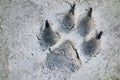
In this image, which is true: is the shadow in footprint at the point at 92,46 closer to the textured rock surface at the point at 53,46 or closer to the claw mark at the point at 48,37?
the textured rock surface at the point at 53,46

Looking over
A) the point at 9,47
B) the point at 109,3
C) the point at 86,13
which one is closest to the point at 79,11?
the point at 86,13

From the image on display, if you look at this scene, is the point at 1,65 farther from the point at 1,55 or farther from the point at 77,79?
the point at 77,79

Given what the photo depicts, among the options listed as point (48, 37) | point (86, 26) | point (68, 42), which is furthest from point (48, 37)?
point (86, 26)

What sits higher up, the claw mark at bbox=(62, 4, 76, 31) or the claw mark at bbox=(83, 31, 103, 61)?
the claw mark at bbox=(62, 4, 76, 31)

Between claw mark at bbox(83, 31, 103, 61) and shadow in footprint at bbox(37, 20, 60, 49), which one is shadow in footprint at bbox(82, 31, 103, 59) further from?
shadow in footprint at bbox(37, 20, 60, 49)

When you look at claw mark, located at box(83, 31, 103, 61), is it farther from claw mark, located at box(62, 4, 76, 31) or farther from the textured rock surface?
claw mark, located at box(62, 4, 76, 31)

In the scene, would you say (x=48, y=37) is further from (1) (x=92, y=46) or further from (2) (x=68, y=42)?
(1) (x=92, y=46)

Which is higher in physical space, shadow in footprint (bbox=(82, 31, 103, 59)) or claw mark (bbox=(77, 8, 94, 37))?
claw mark (bbox=(77, 8, 94, 37))

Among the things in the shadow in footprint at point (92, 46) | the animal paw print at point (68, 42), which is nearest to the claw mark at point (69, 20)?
the animal paw print at point (68, 42)

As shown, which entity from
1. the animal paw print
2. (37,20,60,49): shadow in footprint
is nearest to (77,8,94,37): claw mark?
the animal paw print
